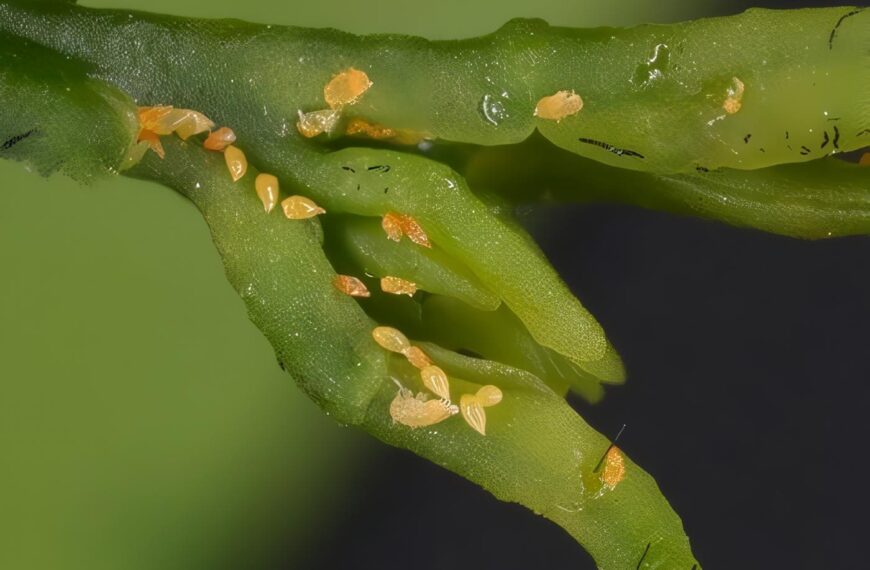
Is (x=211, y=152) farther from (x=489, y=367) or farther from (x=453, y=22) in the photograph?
(x=453, y=22)

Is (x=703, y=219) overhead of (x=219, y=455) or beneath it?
overhead

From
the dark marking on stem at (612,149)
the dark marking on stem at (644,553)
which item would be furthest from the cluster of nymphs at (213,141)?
the dark marking on stem at (644,553)

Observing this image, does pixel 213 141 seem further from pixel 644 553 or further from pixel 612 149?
pixel 644 553

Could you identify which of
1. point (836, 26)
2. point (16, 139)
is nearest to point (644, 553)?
point (836, 26)

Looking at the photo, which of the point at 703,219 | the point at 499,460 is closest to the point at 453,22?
the point at 703,219

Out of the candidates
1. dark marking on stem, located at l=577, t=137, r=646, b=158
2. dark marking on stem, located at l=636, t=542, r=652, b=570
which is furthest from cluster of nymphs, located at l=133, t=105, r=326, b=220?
dark marking on stem, located at l=636, t=542, r=652, b=570
